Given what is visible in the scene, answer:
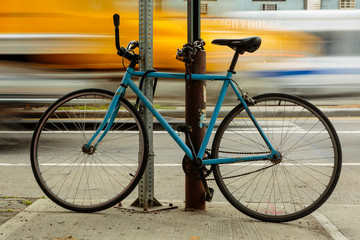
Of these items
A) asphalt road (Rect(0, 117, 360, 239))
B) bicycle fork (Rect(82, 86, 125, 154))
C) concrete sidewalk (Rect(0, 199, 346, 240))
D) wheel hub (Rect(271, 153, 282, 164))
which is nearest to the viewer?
concrete sidewalk (Rect(0, 199, 346, 240))

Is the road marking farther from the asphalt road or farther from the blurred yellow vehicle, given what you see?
the blurred yellow vehicle

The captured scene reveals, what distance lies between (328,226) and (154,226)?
122 centimetres

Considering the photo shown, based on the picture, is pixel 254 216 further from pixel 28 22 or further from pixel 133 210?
pixel 28 22

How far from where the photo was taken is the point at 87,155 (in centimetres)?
434

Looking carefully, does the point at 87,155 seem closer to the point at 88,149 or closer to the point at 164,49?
the point at 88,149

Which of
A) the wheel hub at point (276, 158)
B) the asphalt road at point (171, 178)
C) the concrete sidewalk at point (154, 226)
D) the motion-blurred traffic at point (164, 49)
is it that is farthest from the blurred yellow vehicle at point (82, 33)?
the wheel hub at point (276, 158)

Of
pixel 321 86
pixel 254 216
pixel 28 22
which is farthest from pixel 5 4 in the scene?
pixel 254 216

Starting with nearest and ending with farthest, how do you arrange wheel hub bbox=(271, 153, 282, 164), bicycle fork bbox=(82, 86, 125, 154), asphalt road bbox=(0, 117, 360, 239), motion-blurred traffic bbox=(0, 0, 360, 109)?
wheel hub bbox=(271, 153, 282, 164) → bicycle fork bbox=(82, 86, 125, 154) → asphalt road bbox=(0, 117, 360, 239) → motion-blurred traffic bbox=(0, 0, 360, 109)

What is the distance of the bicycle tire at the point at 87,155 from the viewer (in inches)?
163

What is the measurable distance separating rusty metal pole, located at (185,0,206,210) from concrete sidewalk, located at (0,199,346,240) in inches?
5.6

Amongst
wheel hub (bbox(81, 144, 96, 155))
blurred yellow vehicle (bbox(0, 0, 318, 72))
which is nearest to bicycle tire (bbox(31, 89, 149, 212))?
wheel hub (bbox(81, 144, 96, 155))

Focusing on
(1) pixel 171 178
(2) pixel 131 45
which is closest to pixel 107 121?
(2) pixel 131 45

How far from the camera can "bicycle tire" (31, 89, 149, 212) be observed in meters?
4.15

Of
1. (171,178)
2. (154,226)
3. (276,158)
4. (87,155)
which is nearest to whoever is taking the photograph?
(154,226)
